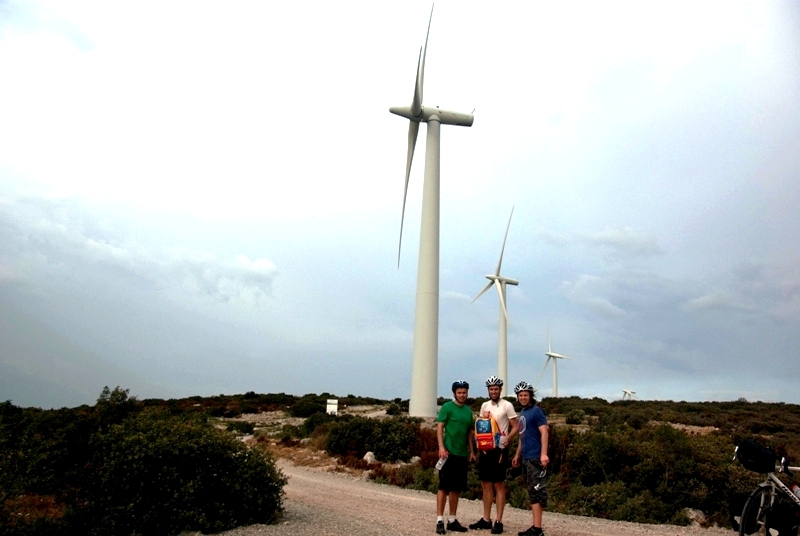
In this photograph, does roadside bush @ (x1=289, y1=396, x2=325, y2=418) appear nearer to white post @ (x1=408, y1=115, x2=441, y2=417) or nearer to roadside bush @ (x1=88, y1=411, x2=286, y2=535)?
white post @ (x1=408, y1=115, x2=441, y2=417)

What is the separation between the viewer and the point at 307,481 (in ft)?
56.6

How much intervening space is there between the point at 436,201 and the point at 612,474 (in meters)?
17.9

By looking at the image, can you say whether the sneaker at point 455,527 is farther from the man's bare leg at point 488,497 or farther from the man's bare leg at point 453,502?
the man's bare leg at point 488,497

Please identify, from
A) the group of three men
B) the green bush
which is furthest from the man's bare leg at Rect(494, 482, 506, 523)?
the green bush

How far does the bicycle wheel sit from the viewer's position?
26.0 feet

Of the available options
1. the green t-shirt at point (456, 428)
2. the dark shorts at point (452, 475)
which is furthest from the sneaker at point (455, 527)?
the green t-shirt at point (456, 428)

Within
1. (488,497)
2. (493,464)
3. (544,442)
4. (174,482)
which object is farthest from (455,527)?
(174,482)

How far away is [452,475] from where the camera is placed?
A: 30.4 feet

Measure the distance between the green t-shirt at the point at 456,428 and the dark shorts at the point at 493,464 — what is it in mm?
319

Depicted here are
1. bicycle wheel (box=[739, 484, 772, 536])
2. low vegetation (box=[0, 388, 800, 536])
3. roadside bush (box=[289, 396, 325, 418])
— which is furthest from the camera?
roadside bush (box=[289, 396, 325, 418])

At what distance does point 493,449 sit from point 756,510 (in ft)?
11.1

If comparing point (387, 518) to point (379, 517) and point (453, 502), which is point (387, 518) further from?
point (453, 502)

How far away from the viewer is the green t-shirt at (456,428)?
30.4 feet

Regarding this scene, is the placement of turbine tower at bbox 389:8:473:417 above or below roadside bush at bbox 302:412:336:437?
above
